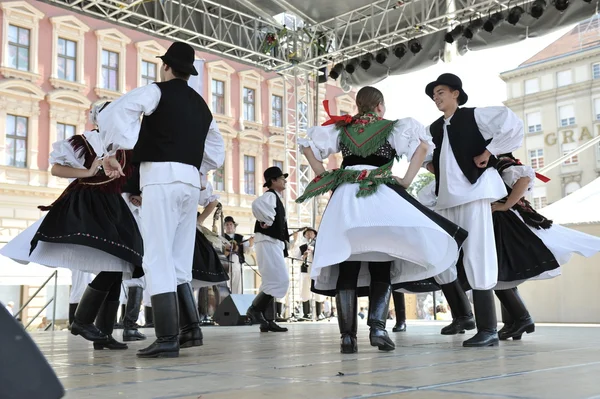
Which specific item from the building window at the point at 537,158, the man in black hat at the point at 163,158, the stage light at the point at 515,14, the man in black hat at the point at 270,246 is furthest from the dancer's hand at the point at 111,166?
the building window at the point at 537,158

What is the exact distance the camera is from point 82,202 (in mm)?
3957

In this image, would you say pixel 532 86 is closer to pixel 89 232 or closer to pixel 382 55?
pixel 382 55

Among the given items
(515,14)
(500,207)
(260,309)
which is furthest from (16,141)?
(500,207)

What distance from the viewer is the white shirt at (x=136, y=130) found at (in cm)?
319

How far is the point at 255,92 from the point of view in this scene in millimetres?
25969

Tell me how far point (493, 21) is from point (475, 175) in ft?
21.1

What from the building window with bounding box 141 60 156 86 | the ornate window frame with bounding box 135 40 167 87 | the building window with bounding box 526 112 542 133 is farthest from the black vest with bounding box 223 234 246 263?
the building window with bounding box 526 112 542 133

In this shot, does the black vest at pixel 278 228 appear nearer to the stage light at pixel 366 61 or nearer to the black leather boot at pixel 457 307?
the black leather boot at pixel 457 307

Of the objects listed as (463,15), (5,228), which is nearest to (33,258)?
(463,15)

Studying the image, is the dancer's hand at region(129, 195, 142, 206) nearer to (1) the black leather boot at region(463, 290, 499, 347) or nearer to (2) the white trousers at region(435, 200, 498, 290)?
(2) the white trousers at region(435, 200, 498, 290)

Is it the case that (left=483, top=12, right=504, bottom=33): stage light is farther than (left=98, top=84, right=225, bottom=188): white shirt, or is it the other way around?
(left=483, top=12, right=504, bottom=33): stage light

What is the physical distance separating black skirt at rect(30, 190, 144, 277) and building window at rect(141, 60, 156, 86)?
754 inches

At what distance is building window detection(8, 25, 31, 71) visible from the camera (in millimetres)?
19167

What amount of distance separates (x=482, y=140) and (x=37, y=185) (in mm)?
17452
